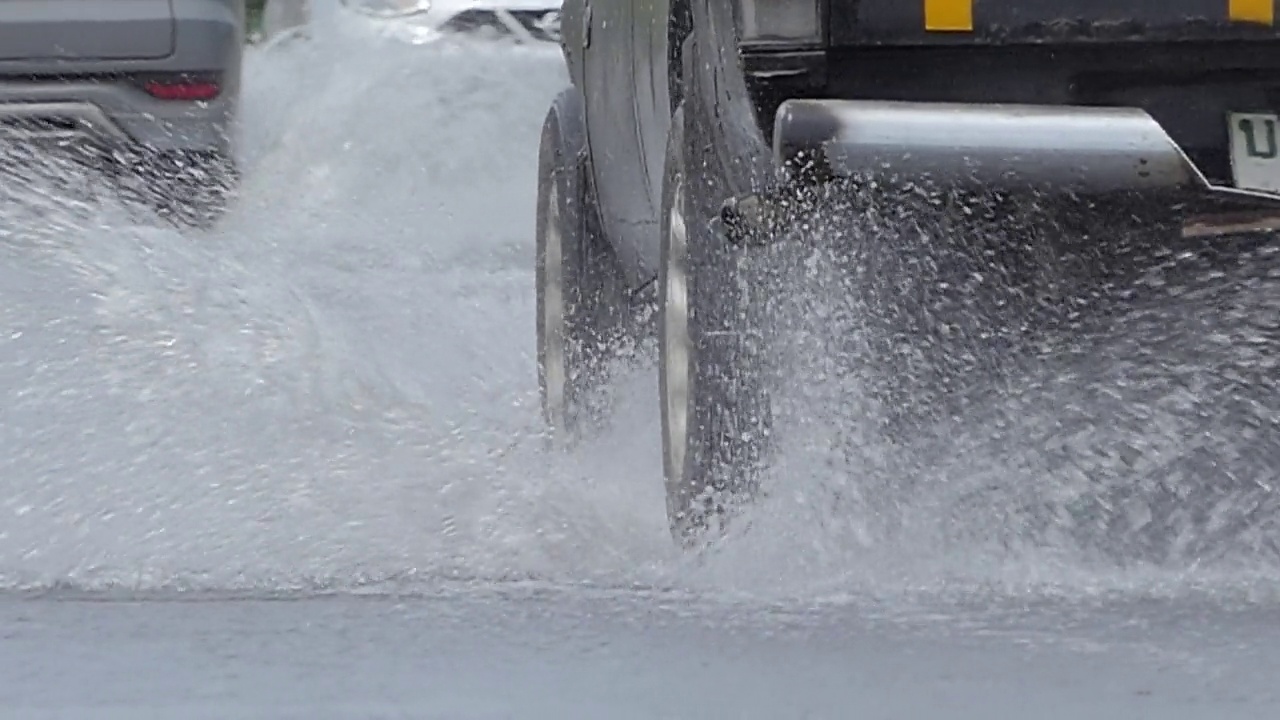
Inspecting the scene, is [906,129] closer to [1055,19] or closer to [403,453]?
[1055,19]

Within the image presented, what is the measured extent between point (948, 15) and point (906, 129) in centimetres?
29

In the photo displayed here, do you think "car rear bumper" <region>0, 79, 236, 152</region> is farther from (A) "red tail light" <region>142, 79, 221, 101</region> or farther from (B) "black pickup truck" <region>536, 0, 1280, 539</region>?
(B) "black pickup truck" <region>536, 0, 1280, 539</region>

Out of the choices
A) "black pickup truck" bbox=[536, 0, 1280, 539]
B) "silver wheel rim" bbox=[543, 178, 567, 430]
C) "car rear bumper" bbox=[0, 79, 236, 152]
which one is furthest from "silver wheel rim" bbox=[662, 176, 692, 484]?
"car rear bumper" bbox=[0, 79, 236, 152]

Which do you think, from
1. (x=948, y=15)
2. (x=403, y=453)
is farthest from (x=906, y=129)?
(x=403, y=453)

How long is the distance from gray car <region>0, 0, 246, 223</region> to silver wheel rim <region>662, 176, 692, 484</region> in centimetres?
477

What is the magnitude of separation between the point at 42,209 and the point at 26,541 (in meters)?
3.45

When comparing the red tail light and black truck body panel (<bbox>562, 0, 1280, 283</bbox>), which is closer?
black truck body panel (<bbox>562, 0, 1280, 283</bbox>)

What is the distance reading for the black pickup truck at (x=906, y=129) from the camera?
426 cm

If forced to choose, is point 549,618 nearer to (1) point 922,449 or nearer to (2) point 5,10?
(1) point 922,449

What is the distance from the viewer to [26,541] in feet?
17.5

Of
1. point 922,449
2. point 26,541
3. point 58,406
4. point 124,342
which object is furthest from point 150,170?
point 922,449

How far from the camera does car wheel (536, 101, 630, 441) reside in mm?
6824

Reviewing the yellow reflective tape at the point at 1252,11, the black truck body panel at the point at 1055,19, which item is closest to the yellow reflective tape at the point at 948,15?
the black truck body panel at the point at 1055,19

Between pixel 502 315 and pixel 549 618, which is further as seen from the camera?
pixel 502 315
